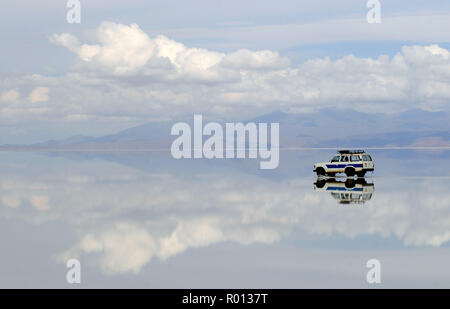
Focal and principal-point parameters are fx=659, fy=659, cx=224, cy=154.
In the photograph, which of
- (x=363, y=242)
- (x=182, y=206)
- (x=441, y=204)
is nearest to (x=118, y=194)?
(x=182, y=206)

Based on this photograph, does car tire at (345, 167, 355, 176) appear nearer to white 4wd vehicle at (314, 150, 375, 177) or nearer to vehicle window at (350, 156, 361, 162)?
white 4wd vehicle at (314, 150, 375, 177)

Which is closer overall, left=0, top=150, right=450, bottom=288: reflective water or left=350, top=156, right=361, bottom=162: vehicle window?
left=0, top=150, right=450, bottom=288: reflective water

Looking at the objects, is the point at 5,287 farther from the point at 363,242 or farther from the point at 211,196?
the point at 211,196

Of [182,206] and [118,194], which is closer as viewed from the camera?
[182,206]

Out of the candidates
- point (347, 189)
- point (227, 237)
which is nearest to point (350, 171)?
point (347, 189)

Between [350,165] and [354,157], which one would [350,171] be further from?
[354,157]

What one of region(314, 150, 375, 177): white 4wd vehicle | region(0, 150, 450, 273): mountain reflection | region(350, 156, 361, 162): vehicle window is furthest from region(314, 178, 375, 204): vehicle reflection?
region(350, 156, 361, 162): vehicle window
